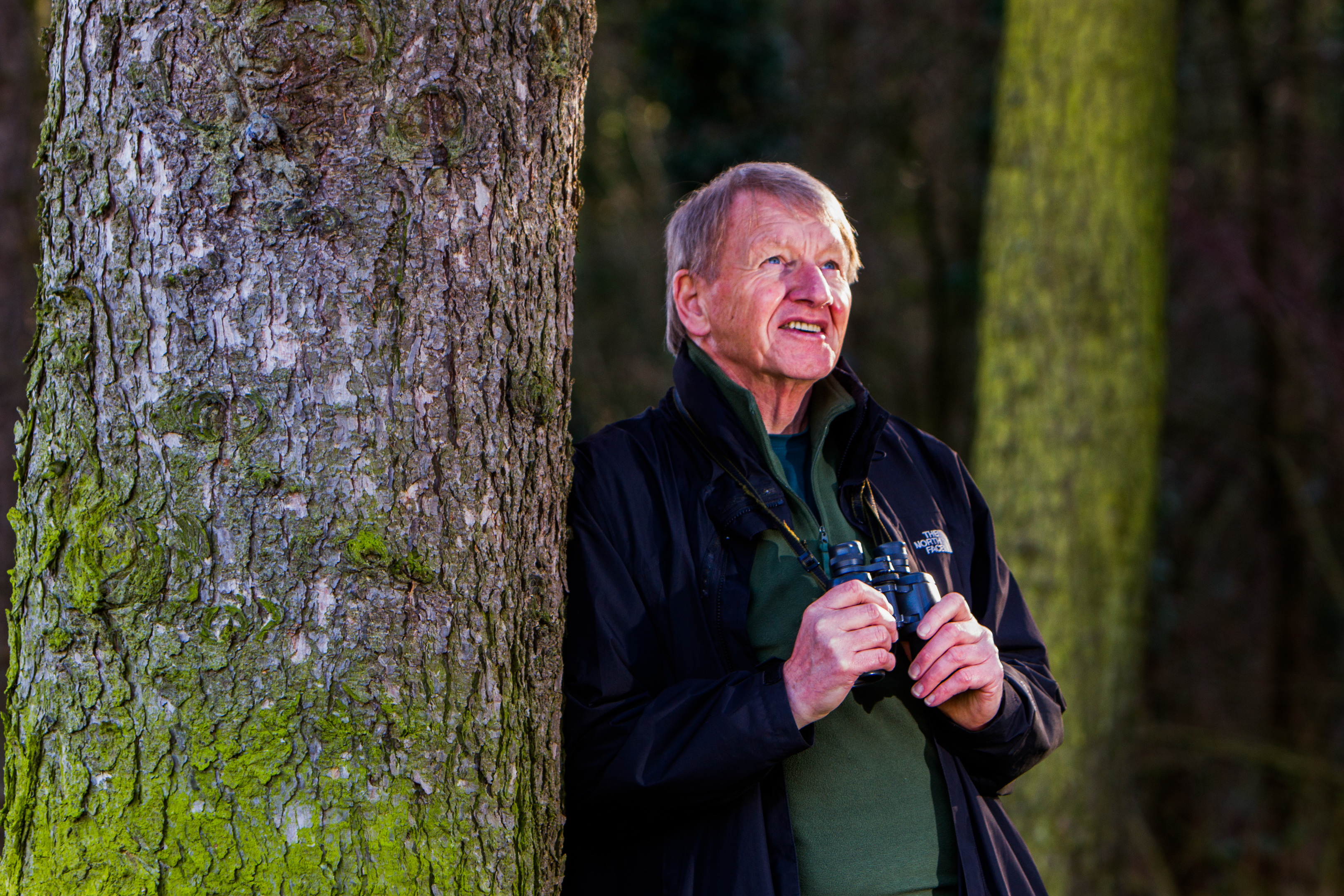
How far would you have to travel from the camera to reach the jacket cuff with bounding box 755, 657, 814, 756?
5.72 feet

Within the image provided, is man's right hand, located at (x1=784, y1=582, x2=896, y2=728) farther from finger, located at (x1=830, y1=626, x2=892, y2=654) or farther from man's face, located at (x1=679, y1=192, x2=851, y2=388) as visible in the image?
man's face, located at (x1=679, y1=192, x2=851, y2=388)

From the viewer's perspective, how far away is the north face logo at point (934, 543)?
2.19 m

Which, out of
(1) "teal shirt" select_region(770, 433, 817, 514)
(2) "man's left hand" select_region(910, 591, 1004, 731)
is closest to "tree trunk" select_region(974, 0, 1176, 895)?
(1) "teal shirt" select_region(770, 433, 817, 514)

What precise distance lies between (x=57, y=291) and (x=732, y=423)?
3.68 ft

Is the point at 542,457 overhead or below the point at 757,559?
overhead

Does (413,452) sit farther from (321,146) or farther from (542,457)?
(321,146)

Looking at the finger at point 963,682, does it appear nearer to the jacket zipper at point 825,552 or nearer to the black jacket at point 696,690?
the black jacket at point 696,690

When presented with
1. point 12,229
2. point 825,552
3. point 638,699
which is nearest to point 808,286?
point 825,552

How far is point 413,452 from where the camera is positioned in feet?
5.27

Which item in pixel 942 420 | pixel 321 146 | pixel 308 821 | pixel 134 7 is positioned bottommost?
pixel 308 821

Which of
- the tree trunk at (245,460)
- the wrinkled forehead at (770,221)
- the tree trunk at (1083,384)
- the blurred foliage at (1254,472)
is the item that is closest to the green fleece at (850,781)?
the wrinkled forehead at (770,221)

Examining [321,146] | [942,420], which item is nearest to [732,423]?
[321,146]

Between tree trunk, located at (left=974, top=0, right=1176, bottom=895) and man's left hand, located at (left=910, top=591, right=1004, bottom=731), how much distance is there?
8.16 feet

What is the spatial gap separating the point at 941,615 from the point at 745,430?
512mm
